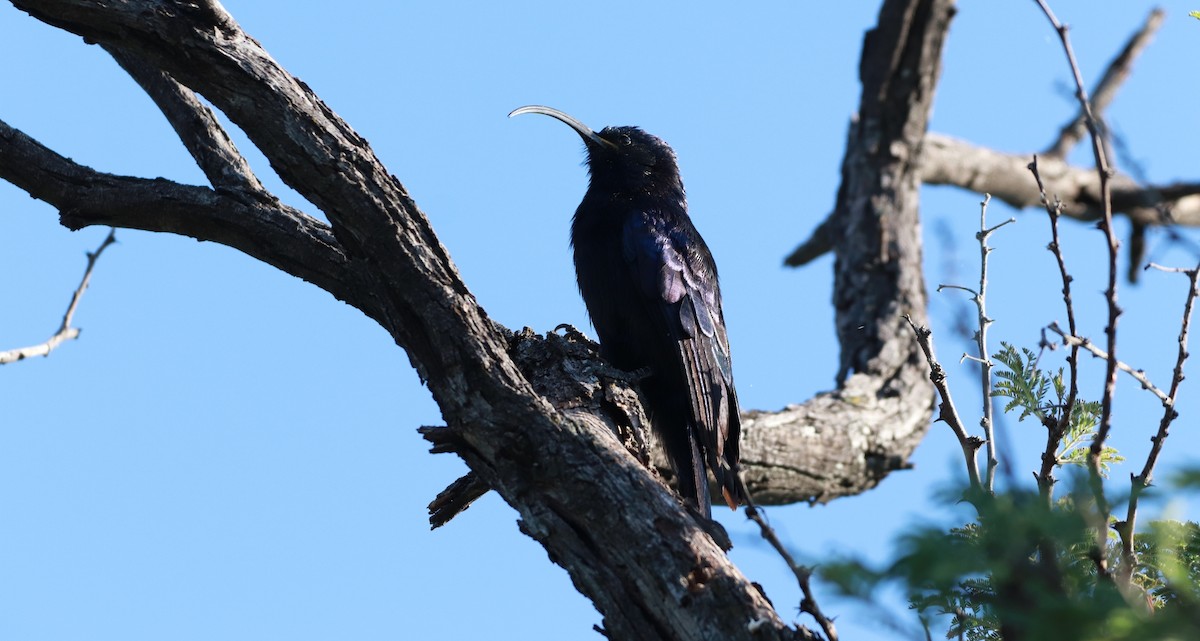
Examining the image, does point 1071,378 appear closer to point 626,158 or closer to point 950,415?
point 950,415

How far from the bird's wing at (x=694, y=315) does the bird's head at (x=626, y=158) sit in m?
0.45

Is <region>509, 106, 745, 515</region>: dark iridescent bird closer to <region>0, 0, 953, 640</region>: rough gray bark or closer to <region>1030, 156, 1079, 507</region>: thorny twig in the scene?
<region>0, 0, 953, 640</region>: rough gray bark

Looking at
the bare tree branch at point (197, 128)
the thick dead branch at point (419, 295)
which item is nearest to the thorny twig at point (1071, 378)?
the thick dead branch at point (419, 295)

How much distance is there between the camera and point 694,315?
4469 mm

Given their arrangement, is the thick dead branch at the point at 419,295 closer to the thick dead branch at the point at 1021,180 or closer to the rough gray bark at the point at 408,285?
the rough gray bark at the point at 408,285

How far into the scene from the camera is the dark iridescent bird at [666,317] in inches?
165

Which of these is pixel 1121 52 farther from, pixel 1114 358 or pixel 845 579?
pixel 845 579

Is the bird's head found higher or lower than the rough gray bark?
higher

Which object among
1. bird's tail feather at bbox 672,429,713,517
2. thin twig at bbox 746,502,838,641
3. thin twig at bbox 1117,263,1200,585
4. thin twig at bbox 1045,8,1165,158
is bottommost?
thin twig at bbox 746,502,838,641

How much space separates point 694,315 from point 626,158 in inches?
51.7

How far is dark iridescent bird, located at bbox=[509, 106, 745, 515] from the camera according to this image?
4.20 m

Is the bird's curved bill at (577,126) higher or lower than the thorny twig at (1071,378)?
higher

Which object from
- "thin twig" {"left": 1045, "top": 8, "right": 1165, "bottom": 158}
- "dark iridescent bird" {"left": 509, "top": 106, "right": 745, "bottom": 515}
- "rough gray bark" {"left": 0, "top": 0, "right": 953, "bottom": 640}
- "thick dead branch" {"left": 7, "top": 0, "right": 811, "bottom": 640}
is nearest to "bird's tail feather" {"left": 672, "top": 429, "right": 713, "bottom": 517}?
"dark iridescent bird" {"left": 509, "top": 106, "right": 745, "bottom": 515}

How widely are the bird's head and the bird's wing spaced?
446 millimetres
